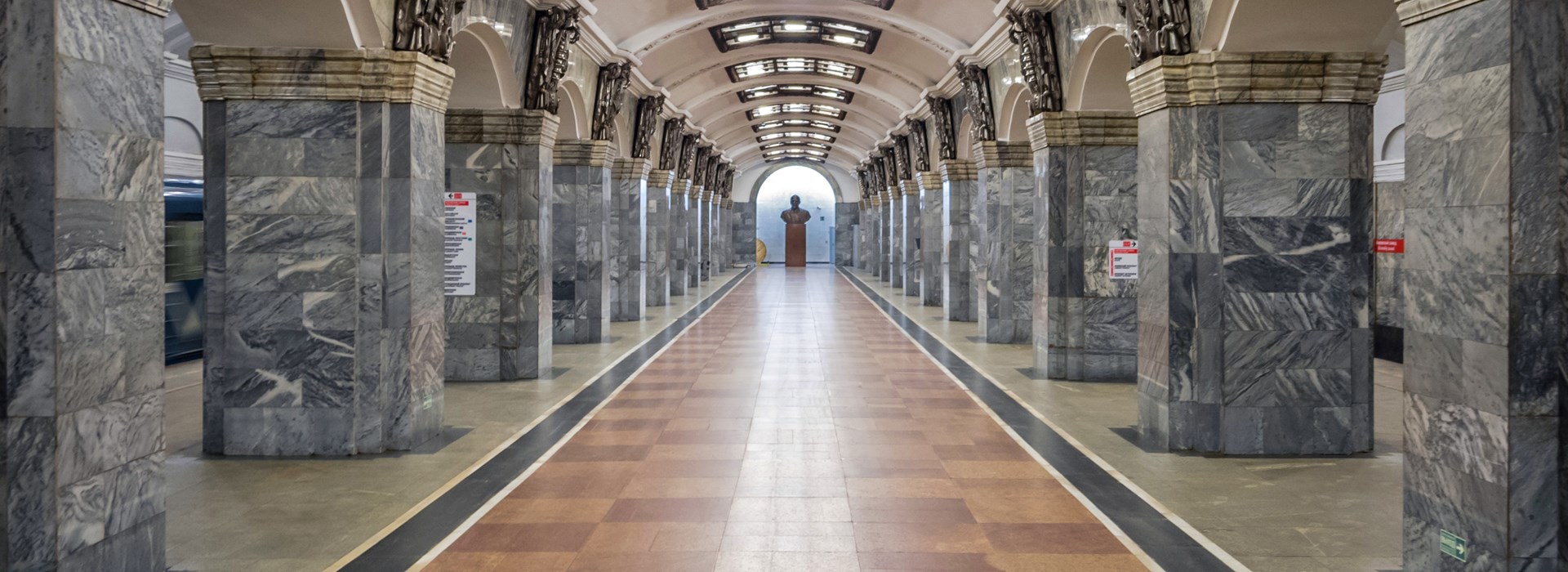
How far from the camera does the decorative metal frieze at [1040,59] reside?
1092 cm

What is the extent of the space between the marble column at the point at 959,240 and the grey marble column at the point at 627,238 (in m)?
5.92

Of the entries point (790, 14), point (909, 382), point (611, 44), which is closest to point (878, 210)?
point (790, 14)

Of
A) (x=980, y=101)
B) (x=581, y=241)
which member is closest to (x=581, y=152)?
(x=581, y=241)

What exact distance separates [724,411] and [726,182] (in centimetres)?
3140

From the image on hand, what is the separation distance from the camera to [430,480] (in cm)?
654

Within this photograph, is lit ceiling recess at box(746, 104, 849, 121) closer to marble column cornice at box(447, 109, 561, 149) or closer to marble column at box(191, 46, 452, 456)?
marble column cornice at box(447, 109, 561, 149)

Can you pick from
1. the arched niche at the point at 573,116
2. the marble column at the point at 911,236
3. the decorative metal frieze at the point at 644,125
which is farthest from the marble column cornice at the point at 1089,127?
the marble column at the point at 911,236

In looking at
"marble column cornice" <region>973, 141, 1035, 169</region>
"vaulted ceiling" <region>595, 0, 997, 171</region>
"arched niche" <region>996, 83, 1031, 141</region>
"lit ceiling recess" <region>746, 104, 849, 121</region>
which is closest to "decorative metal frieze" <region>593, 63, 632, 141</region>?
"vaulted ceiling" <region>595, 0, 997, 171</region>

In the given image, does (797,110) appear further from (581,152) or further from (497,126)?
(497,126)

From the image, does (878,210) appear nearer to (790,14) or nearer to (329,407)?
(790,14)

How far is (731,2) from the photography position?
650 inches

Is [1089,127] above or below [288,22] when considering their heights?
below

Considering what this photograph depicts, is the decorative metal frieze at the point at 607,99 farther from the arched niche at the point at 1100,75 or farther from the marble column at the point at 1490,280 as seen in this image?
the marble column at the point at 1490,280

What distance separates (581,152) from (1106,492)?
1010 cm
